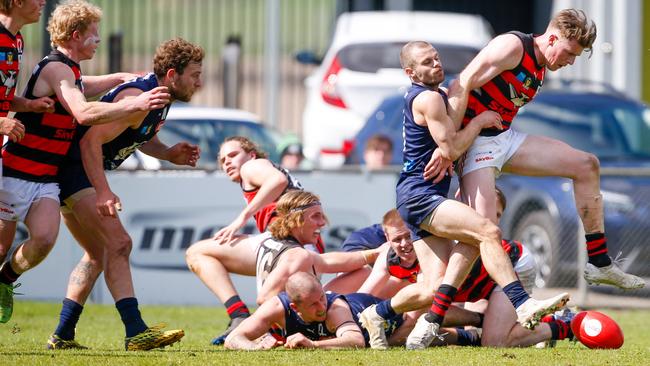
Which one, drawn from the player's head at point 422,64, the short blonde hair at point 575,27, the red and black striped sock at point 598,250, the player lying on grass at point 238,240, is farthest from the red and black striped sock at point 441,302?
the short blonde hair at point 575,27

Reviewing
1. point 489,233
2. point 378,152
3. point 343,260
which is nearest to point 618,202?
point 378,152

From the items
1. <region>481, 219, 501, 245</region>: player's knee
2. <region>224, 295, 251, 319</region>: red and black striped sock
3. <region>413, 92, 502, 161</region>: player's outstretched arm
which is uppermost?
<region>413, 92, 502, 161</region>: player's outstretched arm

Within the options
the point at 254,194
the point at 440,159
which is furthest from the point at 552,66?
the point at 254,194

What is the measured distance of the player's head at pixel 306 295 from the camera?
7.80 m

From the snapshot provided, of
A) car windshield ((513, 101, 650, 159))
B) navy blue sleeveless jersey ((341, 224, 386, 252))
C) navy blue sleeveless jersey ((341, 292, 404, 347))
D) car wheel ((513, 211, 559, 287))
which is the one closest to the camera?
navy blue sleeveless jersey ((341, 292, 404, 347))

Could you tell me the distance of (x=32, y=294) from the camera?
12539mm

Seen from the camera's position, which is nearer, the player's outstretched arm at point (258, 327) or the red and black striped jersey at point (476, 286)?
the player's outstretched arm at point (258, 327)

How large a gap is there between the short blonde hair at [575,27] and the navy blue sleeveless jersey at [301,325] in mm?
2079

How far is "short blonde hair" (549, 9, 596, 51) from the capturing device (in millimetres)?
7785

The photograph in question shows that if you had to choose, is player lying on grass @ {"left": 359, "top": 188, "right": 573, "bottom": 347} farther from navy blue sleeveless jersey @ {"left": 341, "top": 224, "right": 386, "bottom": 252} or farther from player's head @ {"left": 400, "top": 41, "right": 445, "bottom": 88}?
player's head @ {"left": 400, "top": 41, "right": 445, "bottom": 88}

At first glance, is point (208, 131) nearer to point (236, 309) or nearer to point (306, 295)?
point (236, 309)

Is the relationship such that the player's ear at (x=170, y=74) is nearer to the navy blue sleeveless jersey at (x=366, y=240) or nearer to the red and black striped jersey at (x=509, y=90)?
the red and black striped jersey at (x=509, y=90)

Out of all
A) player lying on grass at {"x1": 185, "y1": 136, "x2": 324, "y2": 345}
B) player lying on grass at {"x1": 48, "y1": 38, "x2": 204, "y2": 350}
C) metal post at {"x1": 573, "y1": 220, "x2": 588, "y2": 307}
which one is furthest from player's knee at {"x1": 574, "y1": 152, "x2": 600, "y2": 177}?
metal post at {"x1": 573, "y1": 220, "x2": 588, "y2": 307}

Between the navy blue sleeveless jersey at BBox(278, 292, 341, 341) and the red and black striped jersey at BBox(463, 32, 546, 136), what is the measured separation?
4.69ft
